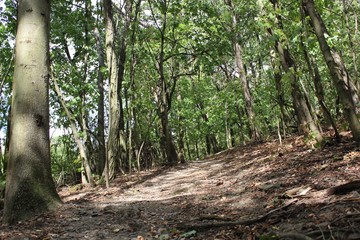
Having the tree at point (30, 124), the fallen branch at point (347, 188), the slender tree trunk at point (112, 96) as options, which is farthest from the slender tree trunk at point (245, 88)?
the fallen branch at point (347, 188)

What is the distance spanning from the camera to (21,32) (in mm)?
5160

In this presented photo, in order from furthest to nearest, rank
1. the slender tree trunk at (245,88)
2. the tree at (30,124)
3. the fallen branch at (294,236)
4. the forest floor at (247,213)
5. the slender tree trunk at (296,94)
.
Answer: the slender tree trunk at (245,88) → the slender tree trunk at (296,94) → the tree at (30,124) → the forest floor at (247,213) → the fallen branch at (294,236)

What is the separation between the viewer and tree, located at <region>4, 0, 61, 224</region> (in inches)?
182

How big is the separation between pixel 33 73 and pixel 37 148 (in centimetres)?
122

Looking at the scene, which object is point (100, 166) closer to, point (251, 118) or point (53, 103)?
point (53, 103)

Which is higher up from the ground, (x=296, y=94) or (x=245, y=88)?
(x=245, y=88)

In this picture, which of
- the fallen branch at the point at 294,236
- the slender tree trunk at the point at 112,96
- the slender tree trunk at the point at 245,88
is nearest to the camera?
the fallen branch at the point at 294,236

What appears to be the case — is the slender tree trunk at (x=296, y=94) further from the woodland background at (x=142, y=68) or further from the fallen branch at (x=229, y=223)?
the fallen branch at (x=229, y=223)

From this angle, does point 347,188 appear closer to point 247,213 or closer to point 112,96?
point 247,213

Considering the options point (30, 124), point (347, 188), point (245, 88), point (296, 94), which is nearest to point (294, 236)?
point (347, 188)

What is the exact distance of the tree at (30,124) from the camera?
15.2 feet

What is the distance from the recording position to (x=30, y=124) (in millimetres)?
4879

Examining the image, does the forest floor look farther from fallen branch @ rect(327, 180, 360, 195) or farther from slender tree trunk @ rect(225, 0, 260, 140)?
slender tree trunk @ rect(225, 0, 260, 140)

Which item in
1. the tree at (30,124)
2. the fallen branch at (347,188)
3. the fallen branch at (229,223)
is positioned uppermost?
the tree at (30,124)
